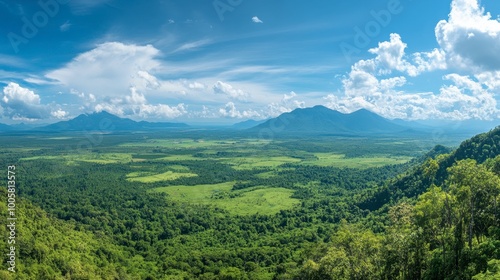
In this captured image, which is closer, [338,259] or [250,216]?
[338,259]

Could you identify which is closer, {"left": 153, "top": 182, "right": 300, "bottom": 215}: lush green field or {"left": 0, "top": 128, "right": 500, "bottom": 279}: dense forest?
{"left": 0, "top": 128, "right": 500, "bottom": 279}: dense forest

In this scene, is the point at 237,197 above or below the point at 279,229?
above

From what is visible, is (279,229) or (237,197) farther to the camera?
(237,197)

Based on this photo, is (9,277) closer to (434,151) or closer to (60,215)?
(60,215)

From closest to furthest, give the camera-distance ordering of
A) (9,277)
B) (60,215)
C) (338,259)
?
(338,259)
(9,277)
(60,215)

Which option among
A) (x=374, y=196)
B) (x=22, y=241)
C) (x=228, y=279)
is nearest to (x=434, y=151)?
(x=374, y=196)

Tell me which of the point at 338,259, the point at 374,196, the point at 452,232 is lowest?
the point at 374,196

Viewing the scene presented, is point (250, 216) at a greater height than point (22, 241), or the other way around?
point (22, 241)

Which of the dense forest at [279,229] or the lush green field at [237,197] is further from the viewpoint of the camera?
the lush green field at [237,197]
